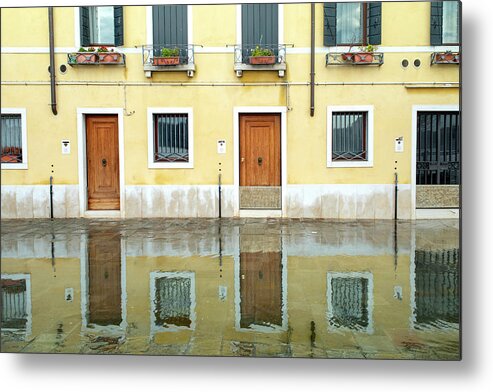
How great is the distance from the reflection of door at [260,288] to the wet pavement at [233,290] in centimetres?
2

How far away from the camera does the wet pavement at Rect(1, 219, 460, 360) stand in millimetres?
2992

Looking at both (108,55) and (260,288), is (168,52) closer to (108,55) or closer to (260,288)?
(108,55)

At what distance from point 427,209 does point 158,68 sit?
3751 mm

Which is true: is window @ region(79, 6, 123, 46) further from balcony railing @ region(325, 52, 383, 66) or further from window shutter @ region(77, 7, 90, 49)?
balcony railing @ region(325, 52, 383, 66)

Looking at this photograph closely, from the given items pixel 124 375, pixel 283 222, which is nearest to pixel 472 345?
pixel 124 375

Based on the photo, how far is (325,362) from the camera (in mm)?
2828

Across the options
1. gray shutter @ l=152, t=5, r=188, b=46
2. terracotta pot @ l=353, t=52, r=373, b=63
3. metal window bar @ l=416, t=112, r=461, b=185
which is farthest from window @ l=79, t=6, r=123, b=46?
metal window bar @ l=416, t=112, r=461, b=185

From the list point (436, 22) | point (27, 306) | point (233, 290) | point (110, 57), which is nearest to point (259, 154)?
point (110, 57)

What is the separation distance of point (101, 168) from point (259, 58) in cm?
258

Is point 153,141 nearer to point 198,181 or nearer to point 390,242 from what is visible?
point 198,181

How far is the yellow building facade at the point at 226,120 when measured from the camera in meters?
5.09

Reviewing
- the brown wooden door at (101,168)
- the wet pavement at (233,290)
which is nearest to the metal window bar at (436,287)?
the wet pavement at (233,290)

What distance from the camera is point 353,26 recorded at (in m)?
5.75

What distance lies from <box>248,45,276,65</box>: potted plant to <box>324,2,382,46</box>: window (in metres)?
0.80
